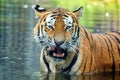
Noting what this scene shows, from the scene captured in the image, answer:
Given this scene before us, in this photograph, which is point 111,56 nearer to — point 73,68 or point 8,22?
point 73,68

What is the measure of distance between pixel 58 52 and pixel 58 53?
0.16ft

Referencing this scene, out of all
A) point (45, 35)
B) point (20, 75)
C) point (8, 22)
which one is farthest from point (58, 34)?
point (8, 22)

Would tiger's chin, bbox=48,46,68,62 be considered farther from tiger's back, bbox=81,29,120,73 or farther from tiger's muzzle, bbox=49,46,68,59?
tiger's back, bbox=81,29,120,73

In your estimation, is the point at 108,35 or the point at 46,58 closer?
the point at 46,58

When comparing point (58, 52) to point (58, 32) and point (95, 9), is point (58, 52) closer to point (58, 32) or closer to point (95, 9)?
point (58, 32)

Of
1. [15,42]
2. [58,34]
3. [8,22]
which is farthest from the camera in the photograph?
[8,22]

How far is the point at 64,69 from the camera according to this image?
1056 cm

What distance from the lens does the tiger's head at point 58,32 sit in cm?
1002

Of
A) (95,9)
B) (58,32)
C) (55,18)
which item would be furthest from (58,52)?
(95,9)

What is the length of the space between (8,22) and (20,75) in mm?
8445

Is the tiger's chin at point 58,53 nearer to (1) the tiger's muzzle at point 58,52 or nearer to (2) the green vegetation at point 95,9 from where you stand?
(1) the tiger's muzzle at point 58,52

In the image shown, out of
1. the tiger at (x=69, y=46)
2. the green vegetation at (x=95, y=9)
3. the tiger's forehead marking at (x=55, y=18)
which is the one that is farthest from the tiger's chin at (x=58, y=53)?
the green vegetation at (x=95, y=9)

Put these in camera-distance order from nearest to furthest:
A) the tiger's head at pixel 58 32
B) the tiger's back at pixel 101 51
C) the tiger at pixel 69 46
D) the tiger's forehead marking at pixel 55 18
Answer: the tiger's head at pixel 58 32
the tiger at pixel 69 46
the tiger's forehead marking at pixel 55 18
the tiger's back at pixel 101 51

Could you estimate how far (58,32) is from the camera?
10.1 metres
